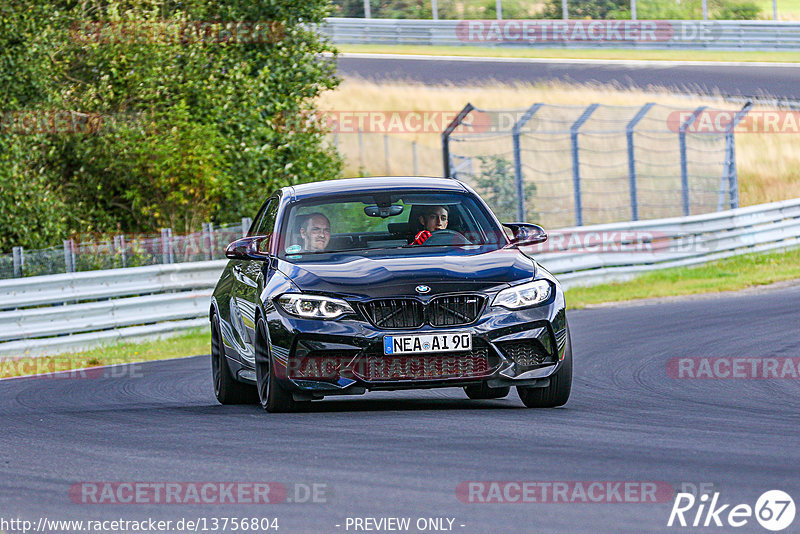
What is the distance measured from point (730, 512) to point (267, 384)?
4216 mm

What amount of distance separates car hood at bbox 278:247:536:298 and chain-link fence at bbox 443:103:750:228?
11.6 metres

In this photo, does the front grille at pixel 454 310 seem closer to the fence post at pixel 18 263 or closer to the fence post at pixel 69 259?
the fence post at pixel 18 263

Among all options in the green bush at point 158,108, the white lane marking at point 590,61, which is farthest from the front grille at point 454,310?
the white lane marking at point 590,61

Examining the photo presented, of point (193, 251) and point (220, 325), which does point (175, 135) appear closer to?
point (193, 251)

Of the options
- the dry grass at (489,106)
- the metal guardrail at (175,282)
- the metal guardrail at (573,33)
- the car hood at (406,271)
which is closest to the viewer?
the car hood at (406,271)

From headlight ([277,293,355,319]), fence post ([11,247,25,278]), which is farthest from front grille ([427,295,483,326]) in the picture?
fence post ([11,247,25,278])

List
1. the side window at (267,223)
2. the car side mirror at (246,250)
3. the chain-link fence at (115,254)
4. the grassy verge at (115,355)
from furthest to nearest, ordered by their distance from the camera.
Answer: the chain-link fence at (115,254) < the grassy verge at (115,355) < the side window at (267,223) < the car side mirror at (246,250)

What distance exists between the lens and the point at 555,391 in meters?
9.09

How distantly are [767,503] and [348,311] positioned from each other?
11.5ft

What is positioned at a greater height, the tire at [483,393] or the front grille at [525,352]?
the front grille at [525,352]

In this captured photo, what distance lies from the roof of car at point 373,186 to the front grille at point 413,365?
1.78m

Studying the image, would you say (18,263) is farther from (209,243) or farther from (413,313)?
(413,313)

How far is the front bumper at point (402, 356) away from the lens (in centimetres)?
860

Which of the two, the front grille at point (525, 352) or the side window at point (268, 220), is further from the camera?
the side window at point (268, 220)
